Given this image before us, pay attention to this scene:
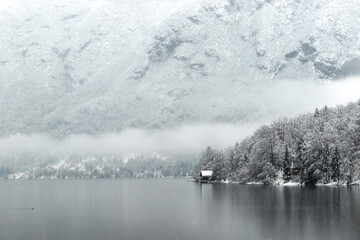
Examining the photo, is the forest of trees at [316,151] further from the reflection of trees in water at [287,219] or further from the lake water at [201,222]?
the lake water at [201,222]

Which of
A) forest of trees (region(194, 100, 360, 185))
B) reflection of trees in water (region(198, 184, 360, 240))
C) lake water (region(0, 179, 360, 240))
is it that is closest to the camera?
reflection of trees in water (region(198, 184, 360, 240))

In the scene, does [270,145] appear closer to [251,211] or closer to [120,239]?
[251,211]

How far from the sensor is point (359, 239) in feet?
189

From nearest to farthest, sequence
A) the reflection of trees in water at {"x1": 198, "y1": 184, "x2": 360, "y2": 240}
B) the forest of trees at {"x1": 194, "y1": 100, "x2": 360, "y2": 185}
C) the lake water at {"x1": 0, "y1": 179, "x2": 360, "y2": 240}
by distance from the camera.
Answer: the reflection of trees in water at {"x1": 198, "y1": 184, "x2": 360, "y2": 240} < the lake water at {"x1": 0, "y1": 179, "x2": 360, "y2": 240} < the forest of trees at {"x1": 194, "y1": 100, "x2": 360, "y2": 185}

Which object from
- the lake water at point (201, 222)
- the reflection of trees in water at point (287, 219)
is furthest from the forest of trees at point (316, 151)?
the lake water at point (201, 222)

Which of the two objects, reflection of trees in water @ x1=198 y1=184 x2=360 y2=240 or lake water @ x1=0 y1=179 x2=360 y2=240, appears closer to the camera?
reflection of trees in water @ x1=198 y1=184 x2=360 y2=240

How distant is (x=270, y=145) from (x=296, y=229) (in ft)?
416

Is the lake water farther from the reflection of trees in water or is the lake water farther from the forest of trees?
the forest of trees

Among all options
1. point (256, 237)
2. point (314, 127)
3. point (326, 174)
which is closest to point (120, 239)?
point (256, 237)

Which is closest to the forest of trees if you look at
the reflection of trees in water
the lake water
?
the reflection of trees in water

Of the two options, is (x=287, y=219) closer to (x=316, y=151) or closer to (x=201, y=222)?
(x=201, y=222)

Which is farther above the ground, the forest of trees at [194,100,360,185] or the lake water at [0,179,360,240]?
the forest of trees at [194,100,360,185]

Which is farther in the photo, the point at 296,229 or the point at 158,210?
the point at 158,210

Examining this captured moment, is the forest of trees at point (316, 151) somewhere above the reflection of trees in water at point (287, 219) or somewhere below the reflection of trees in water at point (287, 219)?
above
